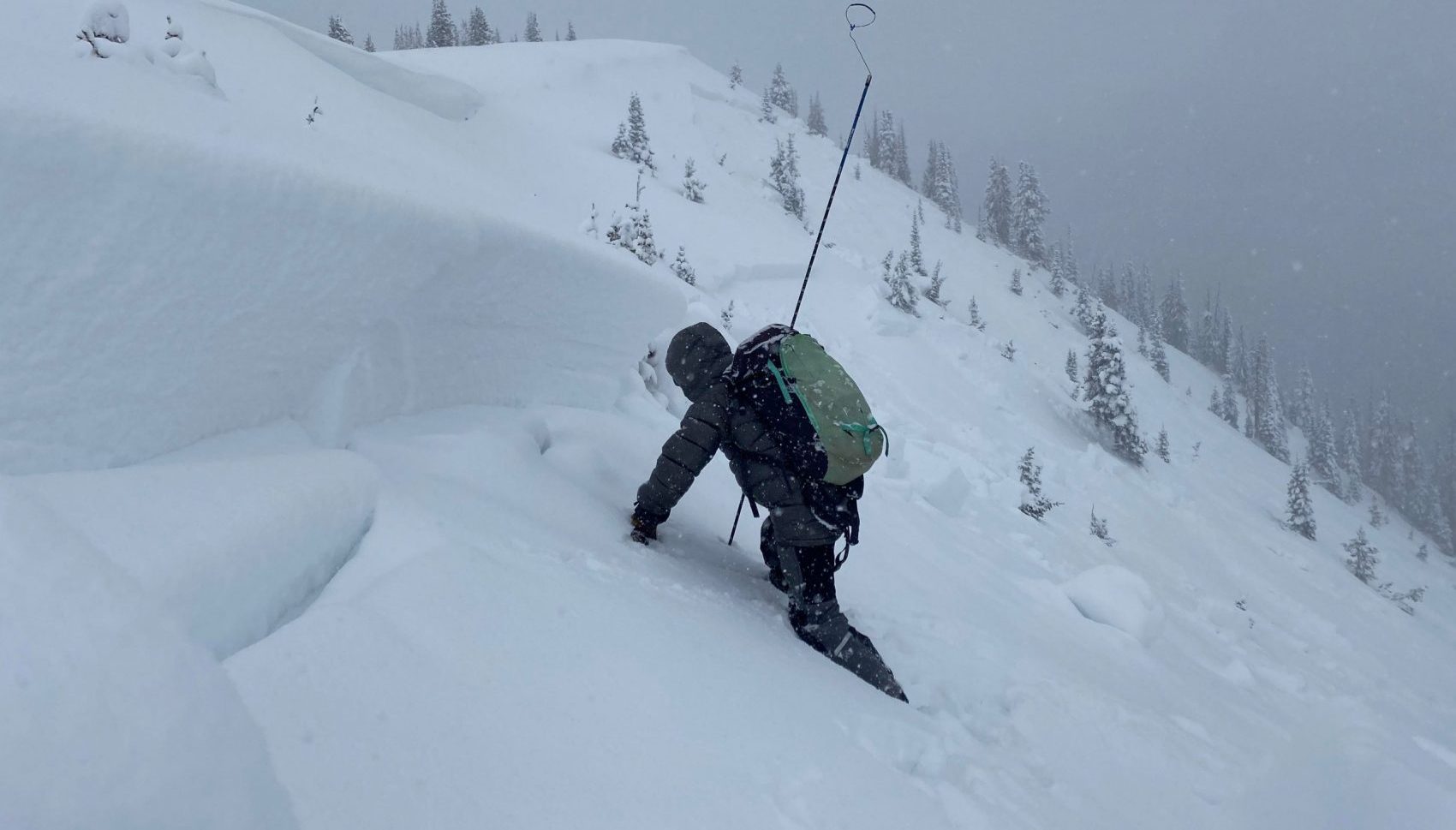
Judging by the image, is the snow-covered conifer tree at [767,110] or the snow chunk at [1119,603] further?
the snow-covered conifer tree at [767,110]

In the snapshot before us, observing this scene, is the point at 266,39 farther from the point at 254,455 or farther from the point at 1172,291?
the point at 1172,291

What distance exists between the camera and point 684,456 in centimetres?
340

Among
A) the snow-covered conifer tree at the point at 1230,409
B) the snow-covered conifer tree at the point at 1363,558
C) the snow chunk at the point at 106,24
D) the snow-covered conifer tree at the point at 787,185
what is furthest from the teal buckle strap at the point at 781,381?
the snow-covered conifer tree at the point at 1230,409

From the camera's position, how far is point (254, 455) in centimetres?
227

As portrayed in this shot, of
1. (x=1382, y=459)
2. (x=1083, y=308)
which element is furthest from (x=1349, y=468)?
(x=1083, y=308)

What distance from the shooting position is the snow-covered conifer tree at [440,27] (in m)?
39.1

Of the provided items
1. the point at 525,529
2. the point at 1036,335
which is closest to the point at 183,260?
the point at 525,529

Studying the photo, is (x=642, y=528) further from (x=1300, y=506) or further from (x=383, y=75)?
(x=1300, y=506)

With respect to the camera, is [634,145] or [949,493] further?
[634,145]

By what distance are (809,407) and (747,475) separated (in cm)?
50

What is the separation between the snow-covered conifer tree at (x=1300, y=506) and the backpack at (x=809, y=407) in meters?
33.4

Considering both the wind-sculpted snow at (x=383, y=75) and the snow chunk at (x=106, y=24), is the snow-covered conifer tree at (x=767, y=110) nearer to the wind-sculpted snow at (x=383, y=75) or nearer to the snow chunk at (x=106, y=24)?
the wind-sculpted snow at (x=383, y=75)

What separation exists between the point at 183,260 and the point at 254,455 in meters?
0.63

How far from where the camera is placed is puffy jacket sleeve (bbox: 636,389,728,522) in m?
3.39
